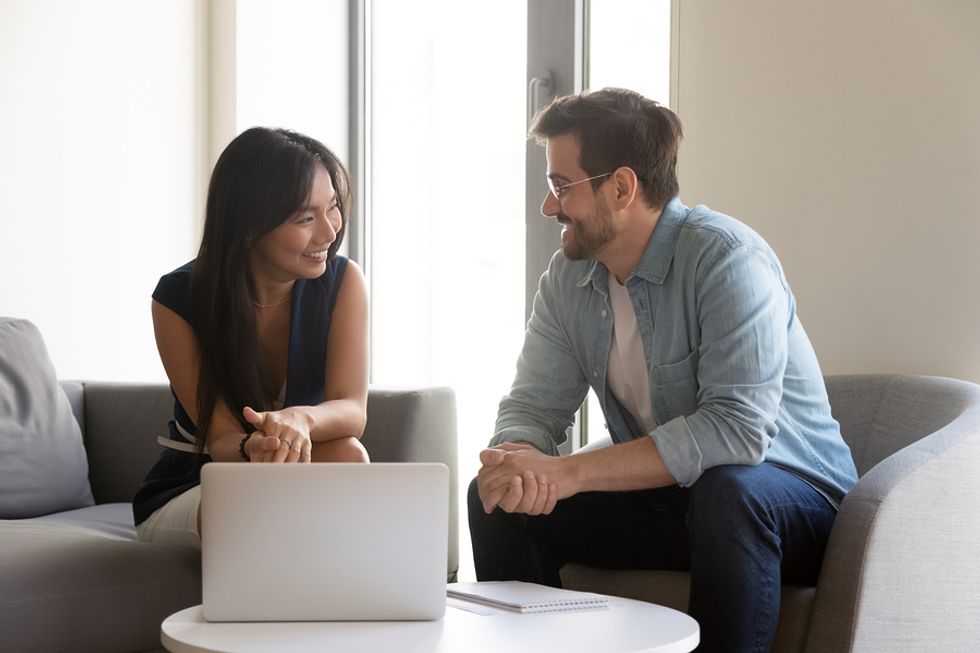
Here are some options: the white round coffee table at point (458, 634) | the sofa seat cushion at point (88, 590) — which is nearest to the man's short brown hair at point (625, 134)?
the white round coffee table at point (458, 634)

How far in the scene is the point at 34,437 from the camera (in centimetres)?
244

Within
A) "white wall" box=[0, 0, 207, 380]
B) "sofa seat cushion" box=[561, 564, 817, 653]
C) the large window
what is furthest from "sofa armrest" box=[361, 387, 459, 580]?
"white wall" box=[0, 0, 207, 380]

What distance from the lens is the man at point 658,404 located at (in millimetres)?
1636

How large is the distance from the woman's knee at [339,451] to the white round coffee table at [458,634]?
1.92ft

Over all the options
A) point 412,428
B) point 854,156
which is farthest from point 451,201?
point 854,156

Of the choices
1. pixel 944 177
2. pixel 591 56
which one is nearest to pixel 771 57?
pixel 944 177

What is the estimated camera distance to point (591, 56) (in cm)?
306

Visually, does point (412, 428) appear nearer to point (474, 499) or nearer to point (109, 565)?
point (474, 499)

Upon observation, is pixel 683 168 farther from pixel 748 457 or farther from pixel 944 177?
pixel 748 457

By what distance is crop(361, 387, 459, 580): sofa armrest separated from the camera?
2.33 m

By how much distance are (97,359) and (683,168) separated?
1.84m

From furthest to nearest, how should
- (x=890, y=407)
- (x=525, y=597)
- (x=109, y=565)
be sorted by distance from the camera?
(x=890, y=407) < (x=109, y=565) < (x=525, y=597)

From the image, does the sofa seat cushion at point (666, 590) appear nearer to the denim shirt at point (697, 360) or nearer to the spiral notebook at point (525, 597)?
the denim shirt at point (697, 360)

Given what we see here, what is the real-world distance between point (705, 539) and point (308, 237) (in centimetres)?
91
